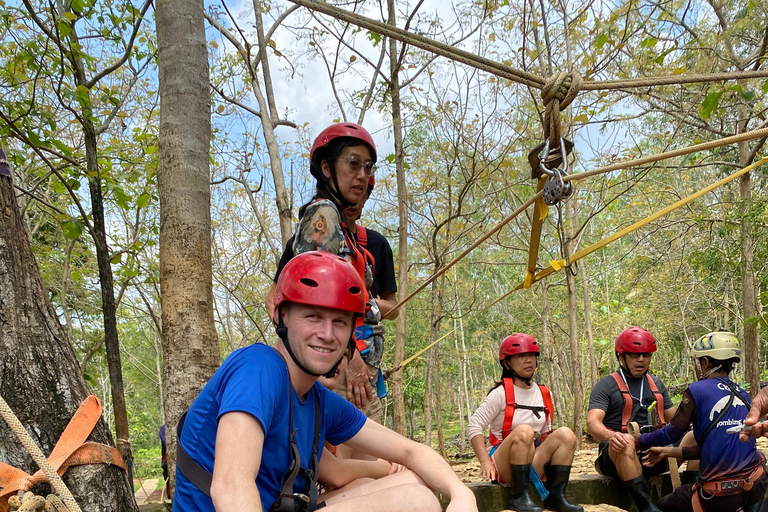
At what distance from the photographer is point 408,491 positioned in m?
1.88

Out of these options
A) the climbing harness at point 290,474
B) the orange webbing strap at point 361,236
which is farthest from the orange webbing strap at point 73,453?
the orange webbing strap at point 361,236

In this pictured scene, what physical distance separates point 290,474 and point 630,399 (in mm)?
3753

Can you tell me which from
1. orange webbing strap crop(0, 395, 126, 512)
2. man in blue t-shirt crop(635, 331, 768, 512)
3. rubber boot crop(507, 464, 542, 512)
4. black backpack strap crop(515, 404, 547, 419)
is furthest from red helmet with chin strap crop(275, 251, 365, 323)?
man in blue t-shirt crop(635, 331, 768, 512)

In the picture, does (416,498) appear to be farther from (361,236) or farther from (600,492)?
(600,492)

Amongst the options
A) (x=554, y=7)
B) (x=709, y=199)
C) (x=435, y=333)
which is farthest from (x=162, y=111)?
(x=709, y=199)

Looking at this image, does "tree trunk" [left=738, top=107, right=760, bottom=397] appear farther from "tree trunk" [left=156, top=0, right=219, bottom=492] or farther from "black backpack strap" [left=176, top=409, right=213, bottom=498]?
"black backpack strap" [left=176, top=409, right=213, bottom=498]

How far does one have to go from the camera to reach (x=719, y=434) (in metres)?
3.64

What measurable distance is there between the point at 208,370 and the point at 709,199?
548 inches

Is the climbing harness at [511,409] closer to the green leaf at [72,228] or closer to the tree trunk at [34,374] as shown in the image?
the tree trunk at [34,374]

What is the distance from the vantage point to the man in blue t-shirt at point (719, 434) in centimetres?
361

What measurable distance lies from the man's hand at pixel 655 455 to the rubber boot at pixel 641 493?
0.55 ft

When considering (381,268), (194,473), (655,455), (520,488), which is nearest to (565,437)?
(520,488)

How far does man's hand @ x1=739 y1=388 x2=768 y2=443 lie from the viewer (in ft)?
8.59

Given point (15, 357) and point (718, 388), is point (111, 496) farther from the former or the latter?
point (718, 388)
